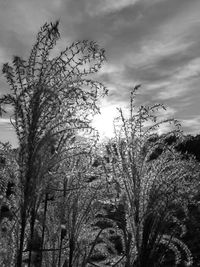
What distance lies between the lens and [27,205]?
3818 millimetres

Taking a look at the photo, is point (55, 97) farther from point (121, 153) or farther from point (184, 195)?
point (184, 195)

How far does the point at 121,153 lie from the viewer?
596 centimetres

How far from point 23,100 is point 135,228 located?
95.4 inches

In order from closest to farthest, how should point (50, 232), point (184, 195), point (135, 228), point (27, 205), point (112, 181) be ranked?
point (27, 205), point (135, 228), point (184, 195), point (112, 181), point (50, 232)

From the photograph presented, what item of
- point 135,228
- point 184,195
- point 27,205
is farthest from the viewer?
point 184,195

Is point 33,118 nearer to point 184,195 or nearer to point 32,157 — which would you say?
point 32,157

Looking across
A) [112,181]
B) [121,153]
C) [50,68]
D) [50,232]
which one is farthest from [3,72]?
[50,232]

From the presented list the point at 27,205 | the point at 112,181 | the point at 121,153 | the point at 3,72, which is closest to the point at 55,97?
the point at 3,72

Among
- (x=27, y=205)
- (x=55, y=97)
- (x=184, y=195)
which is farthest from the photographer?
(x=184, y=195)

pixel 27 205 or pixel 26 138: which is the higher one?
pixel 26 138

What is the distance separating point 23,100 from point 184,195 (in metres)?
2.89

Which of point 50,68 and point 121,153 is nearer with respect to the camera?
point 50,68

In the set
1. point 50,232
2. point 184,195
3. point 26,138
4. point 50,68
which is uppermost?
point 50,68

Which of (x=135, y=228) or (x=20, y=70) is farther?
(x=135, y=228)
